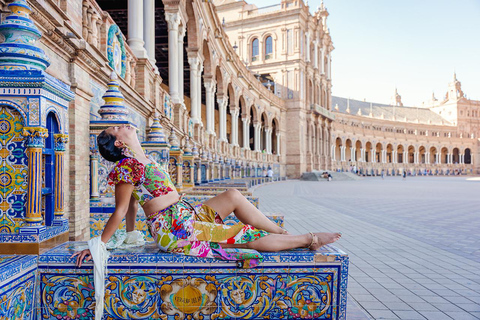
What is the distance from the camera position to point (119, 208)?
8.52ft

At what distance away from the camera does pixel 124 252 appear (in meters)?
2.64

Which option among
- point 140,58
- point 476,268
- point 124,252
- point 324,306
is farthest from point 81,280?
point 140,58

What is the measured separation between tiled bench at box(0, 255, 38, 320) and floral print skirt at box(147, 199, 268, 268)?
815 millimetres

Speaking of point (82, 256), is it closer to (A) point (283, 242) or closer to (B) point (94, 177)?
(A) point (283, 242)

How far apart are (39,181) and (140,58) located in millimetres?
6086

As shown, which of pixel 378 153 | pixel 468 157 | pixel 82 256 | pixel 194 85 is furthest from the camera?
pixel 468 157

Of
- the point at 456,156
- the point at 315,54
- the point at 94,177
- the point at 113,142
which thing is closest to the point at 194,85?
the point at 94,177

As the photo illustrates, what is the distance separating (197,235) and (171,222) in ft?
0.69

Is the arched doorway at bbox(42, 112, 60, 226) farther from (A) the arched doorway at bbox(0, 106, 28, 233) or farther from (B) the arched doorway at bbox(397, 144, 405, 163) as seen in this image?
(B) the arched doorway at bbox(397, 144, 405, 163)

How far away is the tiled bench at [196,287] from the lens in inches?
99.6

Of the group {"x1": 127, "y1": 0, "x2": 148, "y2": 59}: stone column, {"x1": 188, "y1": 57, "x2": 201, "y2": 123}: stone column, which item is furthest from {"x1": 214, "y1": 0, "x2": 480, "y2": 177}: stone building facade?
{"x1": 127, "y1": 0, "x2": 148, "y2": 59}: stone column

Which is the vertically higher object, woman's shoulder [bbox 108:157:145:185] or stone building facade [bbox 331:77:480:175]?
stone building facade [bbox 331:77:480:175]

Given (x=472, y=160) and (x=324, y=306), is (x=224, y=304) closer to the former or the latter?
(x=324, y=306)

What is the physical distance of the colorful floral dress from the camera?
262 centimetres
